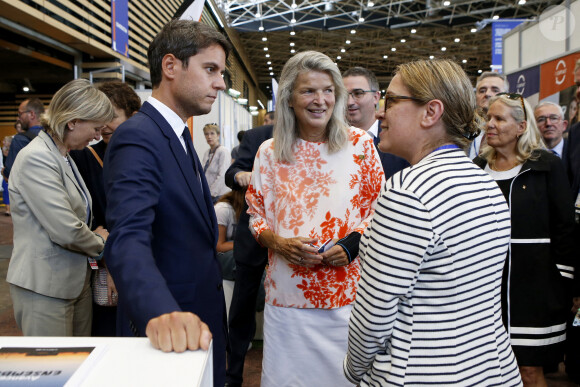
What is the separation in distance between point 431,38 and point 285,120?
74.9 feet

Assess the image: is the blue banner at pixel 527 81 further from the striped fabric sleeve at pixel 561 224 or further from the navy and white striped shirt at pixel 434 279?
the navy and white striped shirt at pixel 434 279

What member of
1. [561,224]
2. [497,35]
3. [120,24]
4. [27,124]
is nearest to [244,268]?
[561,224]

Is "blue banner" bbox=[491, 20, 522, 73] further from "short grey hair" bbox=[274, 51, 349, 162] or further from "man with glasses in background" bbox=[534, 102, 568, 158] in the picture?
"short grey hair" bbox=[274, 51, 349, 162]

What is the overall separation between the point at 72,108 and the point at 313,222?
3.96ft

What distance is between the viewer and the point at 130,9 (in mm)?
9266

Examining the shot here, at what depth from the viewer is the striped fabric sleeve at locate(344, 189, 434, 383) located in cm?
107

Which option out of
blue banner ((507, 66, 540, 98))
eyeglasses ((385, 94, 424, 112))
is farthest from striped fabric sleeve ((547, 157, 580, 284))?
blue banner ((507, 66, 540, 98))

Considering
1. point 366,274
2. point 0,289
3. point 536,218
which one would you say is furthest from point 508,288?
point 0,289

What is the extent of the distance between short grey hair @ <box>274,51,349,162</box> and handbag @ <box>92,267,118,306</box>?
3.47 feet

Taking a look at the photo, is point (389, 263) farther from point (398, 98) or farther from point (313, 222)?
point (313, 222)

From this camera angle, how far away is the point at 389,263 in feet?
3.57

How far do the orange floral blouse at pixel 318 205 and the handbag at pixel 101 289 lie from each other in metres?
0.81

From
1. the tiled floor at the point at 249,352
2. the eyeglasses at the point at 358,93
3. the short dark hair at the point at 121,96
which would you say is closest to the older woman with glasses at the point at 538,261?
the tiled floor at the point at 249,352

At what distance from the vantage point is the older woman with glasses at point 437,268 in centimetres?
108
